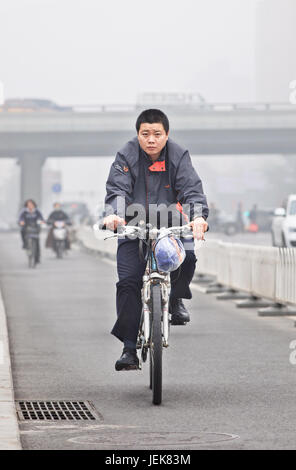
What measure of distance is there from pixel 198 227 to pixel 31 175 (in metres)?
84.2

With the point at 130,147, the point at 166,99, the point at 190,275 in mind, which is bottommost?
the point at 190,275

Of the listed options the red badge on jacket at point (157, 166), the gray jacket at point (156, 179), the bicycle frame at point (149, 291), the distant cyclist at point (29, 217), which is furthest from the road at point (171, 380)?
the distant cyclist at point (29, 217)

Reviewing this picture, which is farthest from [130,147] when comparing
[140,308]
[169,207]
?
[140,308]

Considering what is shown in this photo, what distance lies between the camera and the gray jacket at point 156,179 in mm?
8477

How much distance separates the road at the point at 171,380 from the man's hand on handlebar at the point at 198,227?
1.08 metres

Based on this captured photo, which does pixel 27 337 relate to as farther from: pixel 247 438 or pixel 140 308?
pixel 247 438

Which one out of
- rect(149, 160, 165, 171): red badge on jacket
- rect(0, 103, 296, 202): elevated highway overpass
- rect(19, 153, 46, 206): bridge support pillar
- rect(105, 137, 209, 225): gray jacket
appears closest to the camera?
rect(105, 137, 209, 225): gray jacket

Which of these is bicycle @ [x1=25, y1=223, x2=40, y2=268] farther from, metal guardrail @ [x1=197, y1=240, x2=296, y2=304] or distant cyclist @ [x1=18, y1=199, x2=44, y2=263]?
metal guardrail @ [x1=197, y1=240, x2=296, y2=304]

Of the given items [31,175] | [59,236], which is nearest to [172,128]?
[31,175]

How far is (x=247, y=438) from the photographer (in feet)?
22.6

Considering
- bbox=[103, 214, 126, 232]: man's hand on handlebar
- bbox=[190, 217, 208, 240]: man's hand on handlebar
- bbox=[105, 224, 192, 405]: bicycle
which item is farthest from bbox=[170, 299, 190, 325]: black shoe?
bbox=[103, 214, 126, 232]: man's hand on handlebar

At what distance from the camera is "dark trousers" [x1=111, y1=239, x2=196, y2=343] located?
28.1 ft

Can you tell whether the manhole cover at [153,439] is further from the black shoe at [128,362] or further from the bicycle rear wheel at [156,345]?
the black shoe at [128,362]
